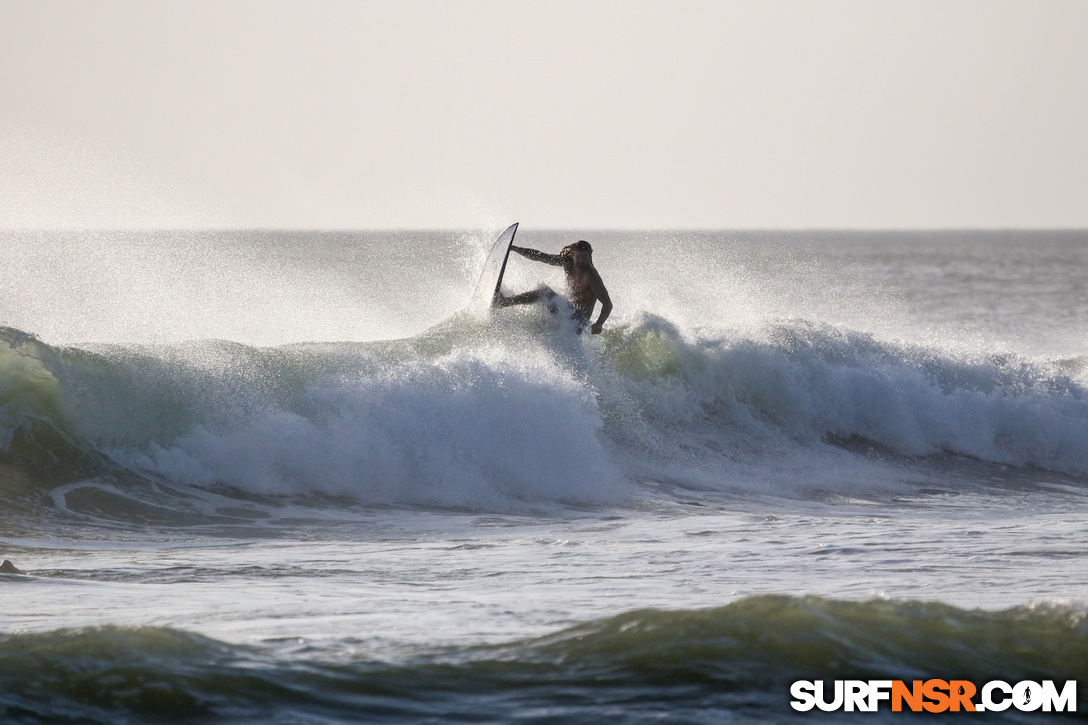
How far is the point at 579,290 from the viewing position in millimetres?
12125

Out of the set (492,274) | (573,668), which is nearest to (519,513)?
(492,274)

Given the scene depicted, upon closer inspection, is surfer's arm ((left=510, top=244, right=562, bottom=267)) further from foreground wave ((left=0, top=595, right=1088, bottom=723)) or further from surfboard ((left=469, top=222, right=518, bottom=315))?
foreground wave ((left=0, top=595, right=1088, bottom=723))

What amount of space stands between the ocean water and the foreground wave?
16mm

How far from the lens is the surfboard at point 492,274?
12.0 m

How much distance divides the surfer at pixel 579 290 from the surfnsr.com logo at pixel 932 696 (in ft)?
23.8

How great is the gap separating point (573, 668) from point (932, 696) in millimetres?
1425

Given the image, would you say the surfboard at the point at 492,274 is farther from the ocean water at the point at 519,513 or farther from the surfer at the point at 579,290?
the ocean water at the point at 519,513

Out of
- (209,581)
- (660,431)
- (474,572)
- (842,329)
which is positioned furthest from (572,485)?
(842,329)

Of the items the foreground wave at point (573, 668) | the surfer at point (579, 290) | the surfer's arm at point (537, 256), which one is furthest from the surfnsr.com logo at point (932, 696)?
the surfer at point (579, 290)

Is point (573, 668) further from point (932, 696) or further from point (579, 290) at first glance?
point (579, 290)

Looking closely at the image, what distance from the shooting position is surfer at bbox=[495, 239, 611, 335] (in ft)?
39.0

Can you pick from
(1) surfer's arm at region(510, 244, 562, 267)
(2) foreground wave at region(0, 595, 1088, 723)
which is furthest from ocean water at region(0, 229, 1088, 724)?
(1) surfer's arm at region(510, 244, 562, 267)

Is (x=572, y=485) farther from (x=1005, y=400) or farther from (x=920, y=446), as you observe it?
(x=1005, y=400)

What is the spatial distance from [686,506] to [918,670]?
485 cm
